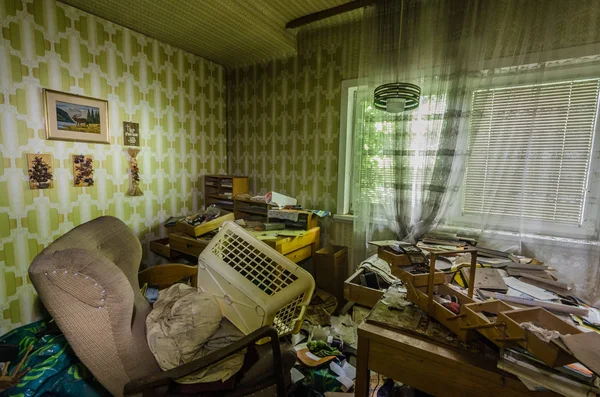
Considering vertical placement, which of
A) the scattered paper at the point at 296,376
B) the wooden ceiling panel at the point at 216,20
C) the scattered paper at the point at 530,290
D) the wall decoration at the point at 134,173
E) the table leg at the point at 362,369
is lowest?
the scattered paper at the point at 296,376

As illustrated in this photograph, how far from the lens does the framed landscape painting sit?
6.77 feet

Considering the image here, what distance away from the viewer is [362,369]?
3.27 feet

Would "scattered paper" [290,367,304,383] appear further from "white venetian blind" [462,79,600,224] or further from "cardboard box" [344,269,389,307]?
"white venetian blind" [462,79,600,224]

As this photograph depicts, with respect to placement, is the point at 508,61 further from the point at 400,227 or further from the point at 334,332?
the point at 334,332

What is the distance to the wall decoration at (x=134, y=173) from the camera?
8.38ft

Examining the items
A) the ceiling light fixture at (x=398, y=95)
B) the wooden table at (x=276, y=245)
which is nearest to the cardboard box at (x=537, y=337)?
the ceiling light fixture at (x=398, y=95)

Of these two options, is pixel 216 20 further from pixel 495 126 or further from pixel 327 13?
pixel 495 126

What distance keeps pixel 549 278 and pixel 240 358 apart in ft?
4.93

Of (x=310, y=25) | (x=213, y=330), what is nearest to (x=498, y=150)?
(x=310, y=25)

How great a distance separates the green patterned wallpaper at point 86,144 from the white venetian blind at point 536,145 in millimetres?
2686

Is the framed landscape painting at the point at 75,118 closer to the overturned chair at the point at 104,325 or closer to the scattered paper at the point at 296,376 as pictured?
the overturned chair at the point at 104,325

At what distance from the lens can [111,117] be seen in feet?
7.88

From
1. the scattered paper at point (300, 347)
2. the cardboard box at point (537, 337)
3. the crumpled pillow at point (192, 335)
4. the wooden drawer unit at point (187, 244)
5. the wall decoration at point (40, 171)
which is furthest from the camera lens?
the wooden drawer unit at point (187, 244)

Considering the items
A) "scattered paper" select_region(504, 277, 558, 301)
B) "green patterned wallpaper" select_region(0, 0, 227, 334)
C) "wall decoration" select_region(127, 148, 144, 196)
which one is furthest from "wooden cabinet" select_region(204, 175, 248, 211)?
"scattered paper" select_region(504, 277, 558, 301)
